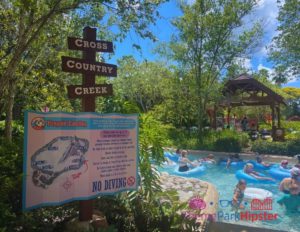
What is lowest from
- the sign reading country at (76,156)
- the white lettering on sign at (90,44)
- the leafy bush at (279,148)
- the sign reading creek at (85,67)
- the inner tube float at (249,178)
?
the inner tube float at (249,178)

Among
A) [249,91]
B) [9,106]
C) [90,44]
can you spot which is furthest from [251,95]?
[90,44]

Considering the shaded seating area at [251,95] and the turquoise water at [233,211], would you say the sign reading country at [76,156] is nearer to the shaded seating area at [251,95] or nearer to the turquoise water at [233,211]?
the turquoise water at [233,211]

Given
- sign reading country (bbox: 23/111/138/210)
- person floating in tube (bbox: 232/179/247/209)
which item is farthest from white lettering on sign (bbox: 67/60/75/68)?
person floating in tube (bbox: 232/179/247/209)

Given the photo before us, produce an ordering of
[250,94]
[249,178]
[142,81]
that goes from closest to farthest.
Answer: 1. [249,178]
2. [250,94]
3. [142,81]

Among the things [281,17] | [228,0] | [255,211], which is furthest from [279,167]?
[228,0]

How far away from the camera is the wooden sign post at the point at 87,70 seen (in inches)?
155

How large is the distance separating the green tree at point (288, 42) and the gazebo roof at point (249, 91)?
128 centimetres

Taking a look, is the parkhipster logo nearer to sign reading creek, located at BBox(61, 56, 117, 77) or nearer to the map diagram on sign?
the map diagram on sign

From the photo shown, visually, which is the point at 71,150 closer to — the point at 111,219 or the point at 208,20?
the point at 111,219

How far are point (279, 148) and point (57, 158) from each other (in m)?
13.8

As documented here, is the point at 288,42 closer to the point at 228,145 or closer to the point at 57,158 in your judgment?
the point at 228,145

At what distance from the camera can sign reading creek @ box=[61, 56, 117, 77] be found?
3.90 metres

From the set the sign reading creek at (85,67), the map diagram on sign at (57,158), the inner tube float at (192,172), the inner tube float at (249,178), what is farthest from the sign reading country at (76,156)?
the inner tube float at (192,172)

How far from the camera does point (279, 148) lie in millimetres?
15180
